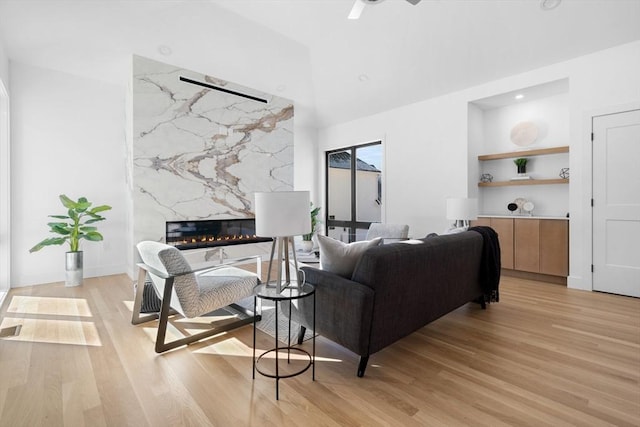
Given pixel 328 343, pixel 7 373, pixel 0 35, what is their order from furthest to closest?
pixel 0 35 < pixel 328 343 < pixel 7 373

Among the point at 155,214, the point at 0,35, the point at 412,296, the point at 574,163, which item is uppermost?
the point at 0,35

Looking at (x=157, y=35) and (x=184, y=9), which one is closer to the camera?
(x=184, y=9)

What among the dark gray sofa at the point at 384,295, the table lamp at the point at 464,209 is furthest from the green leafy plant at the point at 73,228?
the table lamp at the point at 464,209

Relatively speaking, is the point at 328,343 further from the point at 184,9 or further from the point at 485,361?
the point at 184,9

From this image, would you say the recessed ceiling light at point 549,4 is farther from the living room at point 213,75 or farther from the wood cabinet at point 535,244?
the wood cabinet at point 535,244

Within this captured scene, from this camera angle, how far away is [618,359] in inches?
85.4

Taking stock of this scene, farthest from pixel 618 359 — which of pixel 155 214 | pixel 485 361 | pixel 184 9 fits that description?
pixel 184 9

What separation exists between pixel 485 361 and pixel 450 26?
12.6 feet

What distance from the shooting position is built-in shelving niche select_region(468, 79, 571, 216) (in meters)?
4.46

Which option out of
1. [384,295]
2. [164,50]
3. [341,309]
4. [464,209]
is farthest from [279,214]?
[164,50]

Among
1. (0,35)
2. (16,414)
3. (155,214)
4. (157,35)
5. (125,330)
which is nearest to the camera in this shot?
(16,414)

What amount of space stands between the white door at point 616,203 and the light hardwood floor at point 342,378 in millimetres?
872

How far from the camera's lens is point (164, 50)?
13.9 feet

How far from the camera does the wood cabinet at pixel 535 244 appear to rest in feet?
13.4
